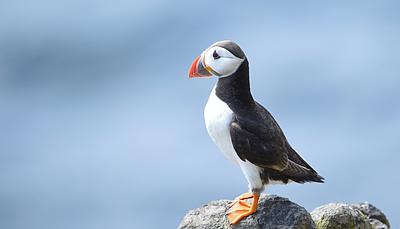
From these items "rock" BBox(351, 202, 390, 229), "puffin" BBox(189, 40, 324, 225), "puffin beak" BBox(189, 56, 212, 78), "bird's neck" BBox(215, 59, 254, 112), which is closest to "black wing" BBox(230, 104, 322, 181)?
"puffin" BBox(189, 40, 324, 225)

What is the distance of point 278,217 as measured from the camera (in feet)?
30.1

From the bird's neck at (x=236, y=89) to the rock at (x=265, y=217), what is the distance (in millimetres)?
860

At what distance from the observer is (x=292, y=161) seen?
29.9 ft

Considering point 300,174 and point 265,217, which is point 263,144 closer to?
point 300,174

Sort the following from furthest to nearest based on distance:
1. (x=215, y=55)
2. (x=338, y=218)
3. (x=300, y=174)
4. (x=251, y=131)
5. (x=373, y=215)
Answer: (x=373, y=215), (x=338, y=218), (x=300, y=174), (x=251, y=131), (x=215, y=55)

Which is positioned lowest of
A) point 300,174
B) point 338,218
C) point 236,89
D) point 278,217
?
point 338,218

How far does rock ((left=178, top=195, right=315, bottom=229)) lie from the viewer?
9.14 m

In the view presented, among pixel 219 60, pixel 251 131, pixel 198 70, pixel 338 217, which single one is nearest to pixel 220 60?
pixel 219 60

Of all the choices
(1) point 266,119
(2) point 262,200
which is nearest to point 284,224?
(2) point 262,200

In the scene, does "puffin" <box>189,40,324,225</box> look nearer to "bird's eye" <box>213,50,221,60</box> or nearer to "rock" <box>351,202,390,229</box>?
"bird's eye" <box>213,50,221,60</box>

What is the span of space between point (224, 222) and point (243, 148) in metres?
0.73

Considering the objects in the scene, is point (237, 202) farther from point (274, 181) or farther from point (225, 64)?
point (225, 64)

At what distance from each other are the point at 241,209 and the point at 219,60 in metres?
1.24

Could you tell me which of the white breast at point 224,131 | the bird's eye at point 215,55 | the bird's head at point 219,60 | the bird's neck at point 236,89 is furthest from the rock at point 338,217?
the bird's eye at point 215,55
